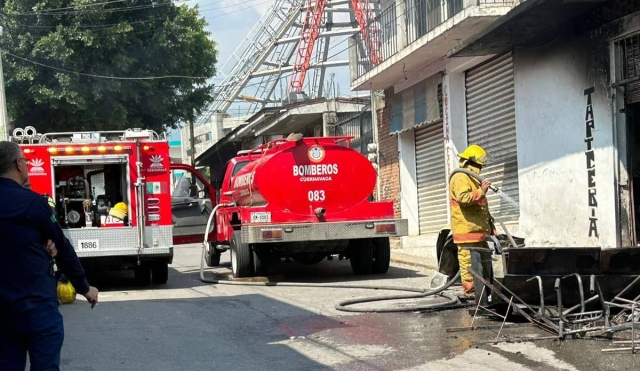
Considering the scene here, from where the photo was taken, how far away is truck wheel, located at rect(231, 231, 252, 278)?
12.7 m

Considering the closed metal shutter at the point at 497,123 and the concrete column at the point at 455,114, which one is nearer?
the closed metal shutter at the point at 497,123

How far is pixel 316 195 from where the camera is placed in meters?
12.5

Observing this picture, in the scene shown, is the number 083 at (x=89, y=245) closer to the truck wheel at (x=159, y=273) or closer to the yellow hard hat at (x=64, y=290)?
the truck wheel at (x=159, y=273)

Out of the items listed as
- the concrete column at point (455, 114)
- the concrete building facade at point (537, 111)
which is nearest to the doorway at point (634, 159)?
the concrete building facade at point (537, 111)

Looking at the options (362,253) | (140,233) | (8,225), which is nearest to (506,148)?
(362,253)

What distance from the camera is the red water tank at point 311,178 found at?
12.4 meters

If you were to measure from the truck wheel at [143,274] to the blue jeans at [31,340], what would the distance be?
28.4 feet

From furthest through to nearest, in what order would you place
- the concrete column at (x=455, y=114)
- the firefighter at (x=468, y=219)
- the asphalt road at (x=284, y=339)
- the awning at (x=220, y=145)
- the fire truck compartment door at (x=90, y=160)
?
the awning at (x=220, y=145)
the concrete column at (x=455, y=114)
the fire truck compartment door at (x=90, y=160)
the firefighter at (x=468, y=219)
the asphalt road at (x=284, y=339)

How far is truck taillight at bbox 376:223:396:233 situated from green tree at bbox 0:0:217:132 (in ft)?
47.7

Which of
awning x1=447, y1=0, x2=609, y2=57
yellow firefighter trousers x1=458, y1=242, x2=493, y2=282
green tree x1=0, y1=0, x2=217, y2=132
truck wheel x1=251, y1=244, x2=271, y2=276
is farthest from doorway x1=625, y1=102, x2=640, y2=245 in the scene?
green tree x1=0, y1=0, x2=217, y2=132

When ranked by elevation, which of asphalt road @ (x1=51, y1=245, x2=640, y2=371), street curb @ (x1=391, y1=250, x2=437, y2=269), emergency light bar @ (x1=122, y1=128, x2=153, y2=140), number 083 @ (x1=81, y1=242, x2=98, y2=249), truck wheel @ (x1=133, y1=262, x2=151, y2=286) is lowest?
asphalt road @ (x1=51, y1=245, x2=640, y2=371)

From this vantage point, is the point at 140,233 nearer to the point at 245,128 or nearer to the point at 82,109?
the point at 82,109

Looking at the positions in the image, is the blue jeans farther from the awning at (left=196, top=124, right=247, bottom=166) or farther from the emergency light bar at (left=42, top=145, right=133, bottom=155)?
the awning at (left=196, top=124, right=247, bottom=166)

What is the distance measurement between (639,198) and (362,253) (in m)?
4.32
